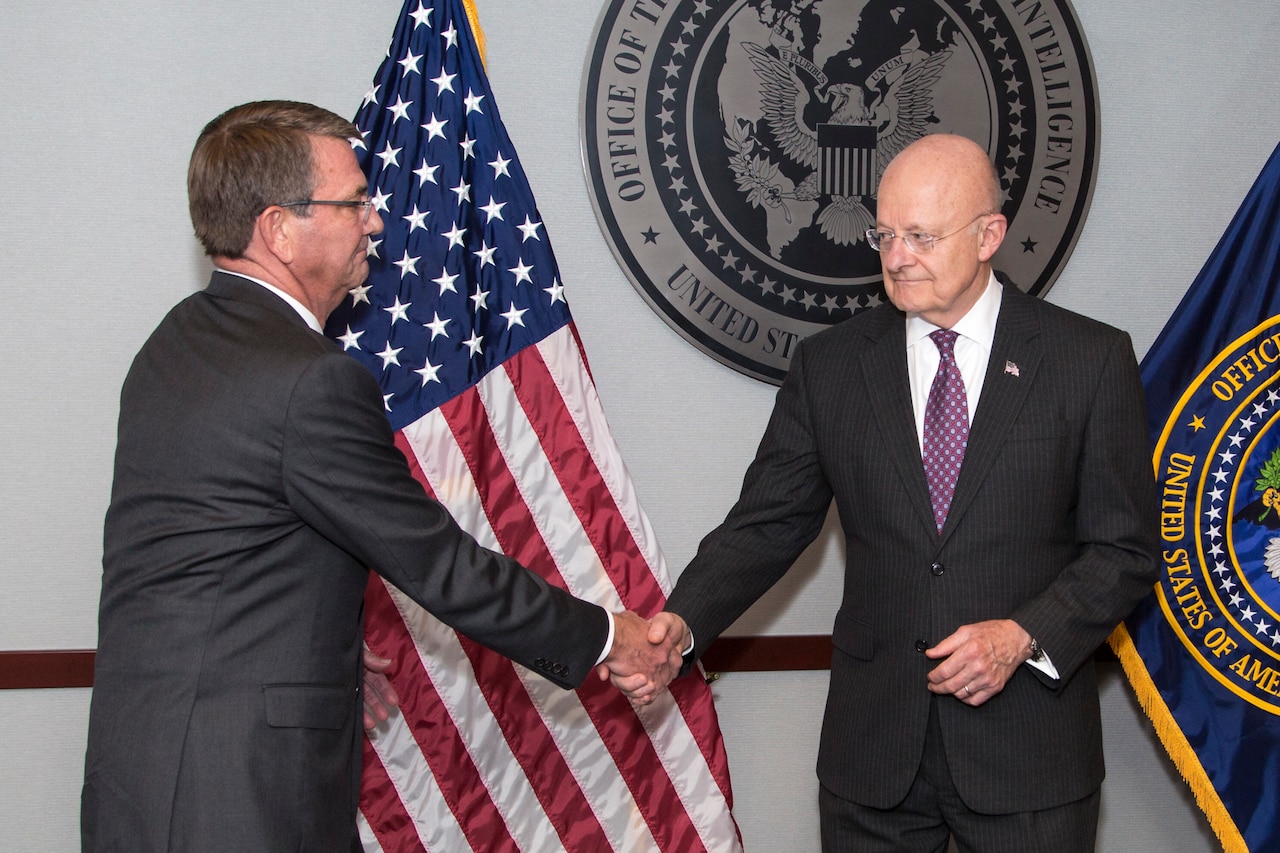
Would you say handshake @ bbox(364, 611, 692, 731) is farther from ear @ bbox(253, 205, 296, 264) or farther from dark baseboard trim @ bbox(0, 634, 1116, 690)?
ear @ bbox(253, 205, 296, 264)

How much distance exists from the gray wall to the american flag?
28cm

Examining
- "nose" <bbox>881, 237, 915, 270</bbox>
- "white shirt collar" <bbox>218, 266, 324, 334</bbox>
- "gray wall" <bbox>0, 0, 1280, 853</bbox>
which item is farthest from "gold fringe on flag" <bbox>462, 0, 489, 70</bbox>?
"nose" <bbox>881, 237, 915, 270</bbox>

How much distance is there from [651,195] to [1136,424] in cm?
125

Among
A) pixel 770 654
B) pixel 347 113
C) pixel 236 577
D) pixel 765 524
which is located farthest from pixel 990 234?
pixel 347 113

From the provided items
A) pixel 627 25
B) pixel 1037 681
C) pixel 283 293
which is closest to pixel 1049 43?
pixel 627 25

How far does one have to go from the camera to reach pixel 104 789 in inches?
63.4

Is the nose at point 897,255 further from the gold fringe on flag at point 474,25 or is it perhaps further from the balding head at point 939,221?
the gold fringe on flag at point 474,25

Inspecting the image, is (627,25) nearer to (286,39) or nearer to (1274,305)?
(286,39)

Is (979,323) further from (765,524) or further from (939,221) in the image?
(765,524)

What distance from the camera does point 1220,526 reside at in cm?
256

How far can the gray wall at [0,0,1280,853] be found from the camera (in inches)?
101

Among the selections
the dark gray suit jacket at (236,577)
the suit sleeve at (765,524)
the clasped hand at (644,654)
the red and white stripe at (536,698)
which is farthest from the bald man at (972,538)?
the dark gray suit jacket at (236,577)

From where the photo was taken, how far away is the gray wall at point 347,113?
2.56 metres

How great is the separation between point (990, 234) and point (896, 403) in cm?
35
